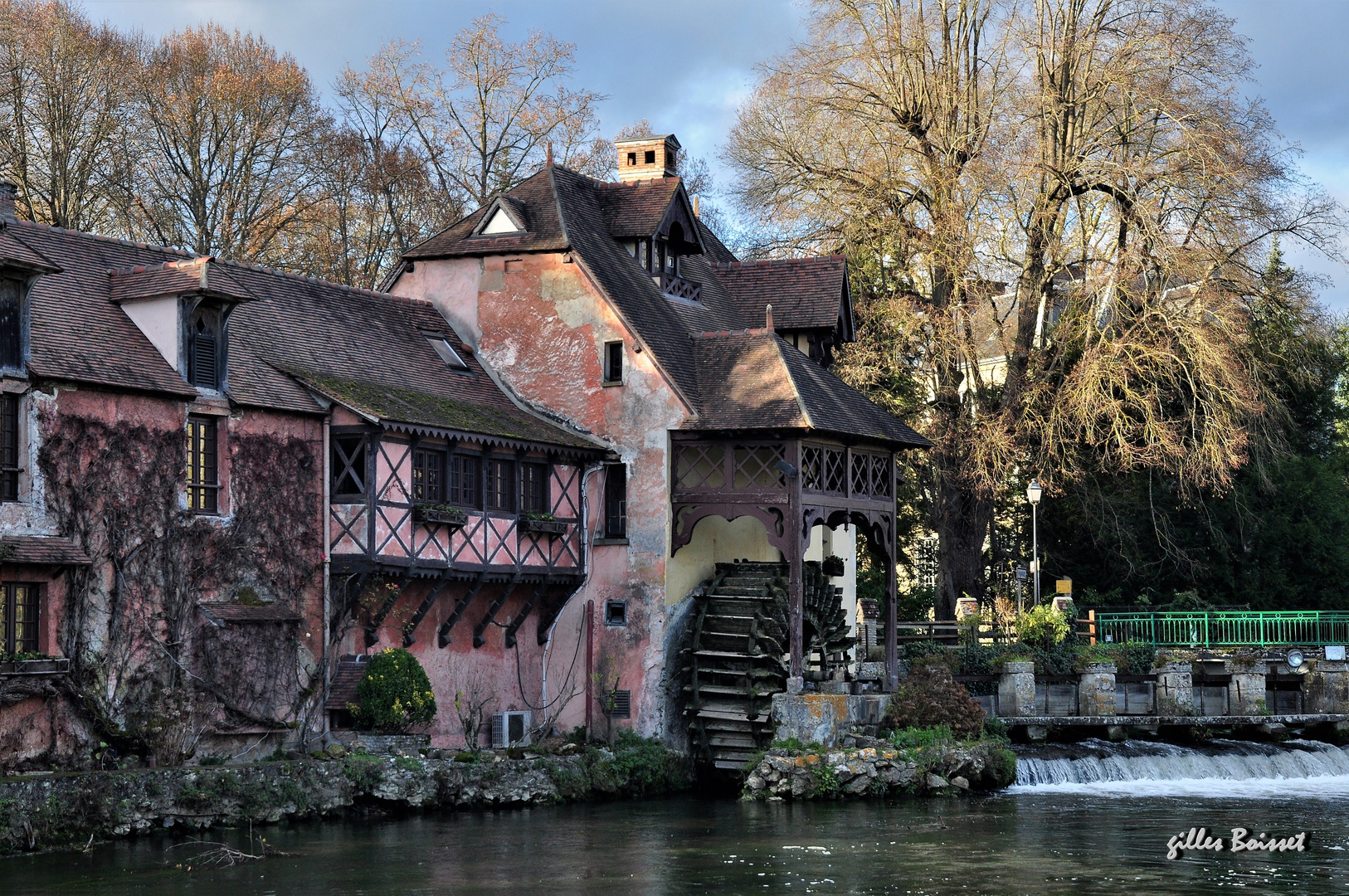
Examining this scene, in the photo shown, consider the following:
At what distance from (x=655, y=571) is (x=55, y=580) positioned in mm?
11006

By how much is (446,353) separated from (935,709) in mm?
10487

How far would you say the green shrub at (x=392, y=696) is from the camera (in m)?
25.7

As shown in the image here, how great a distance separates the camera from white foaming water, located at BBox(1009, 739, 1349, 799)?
29.2 m

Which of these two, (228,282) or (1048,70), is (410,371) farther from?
(1048,70)

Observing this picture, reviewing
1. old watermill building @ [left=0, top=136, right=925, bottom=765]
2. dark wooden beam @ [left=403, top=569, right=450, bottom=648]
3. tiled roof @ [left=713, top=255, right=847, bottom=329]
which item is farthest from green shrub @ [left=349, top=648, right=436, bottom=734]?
tiled roof @ [left=713, top=255, right=847, bottom=329]

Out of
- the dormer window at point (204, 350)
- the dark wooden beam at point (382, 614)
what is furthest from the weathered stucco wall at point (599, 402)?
the dormer window at point (204, 350)

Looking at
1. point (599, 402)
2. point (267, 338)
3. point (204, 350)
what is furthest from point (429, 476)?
point (599, 402)

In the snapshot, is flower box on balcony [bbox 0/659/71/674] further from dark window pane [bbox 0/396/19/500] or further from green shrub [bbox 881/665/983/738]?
green shrub [bbox 881/665/983/738]

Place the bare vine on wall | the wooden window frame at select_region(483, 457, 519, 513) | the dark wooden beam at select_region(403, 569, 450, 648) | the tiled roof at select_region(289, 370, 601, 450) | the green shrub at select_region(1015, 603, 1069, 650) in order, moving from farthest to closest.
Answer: the green shrub at select_region(1015, 603, 1069, 650) < the wooden window frame at select_region(483, 457, 519, 513) < the dark wooden beam at select_region(403, 569, 450, 648) < the tiled roof at select_region(289, 370, 601, 450) < the bare vine on wall

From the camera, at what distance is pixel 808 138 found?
40906mm

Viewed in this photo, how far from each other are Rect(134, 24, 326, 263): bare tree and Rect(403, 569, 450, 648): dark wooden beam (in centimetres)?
1523

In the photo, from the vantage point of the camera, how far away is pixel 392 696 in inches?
1014

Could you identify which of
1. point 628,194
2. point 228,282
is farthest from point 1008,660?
point 228,282

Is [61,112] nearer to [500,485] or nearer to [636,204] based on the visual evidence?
[636,204]
